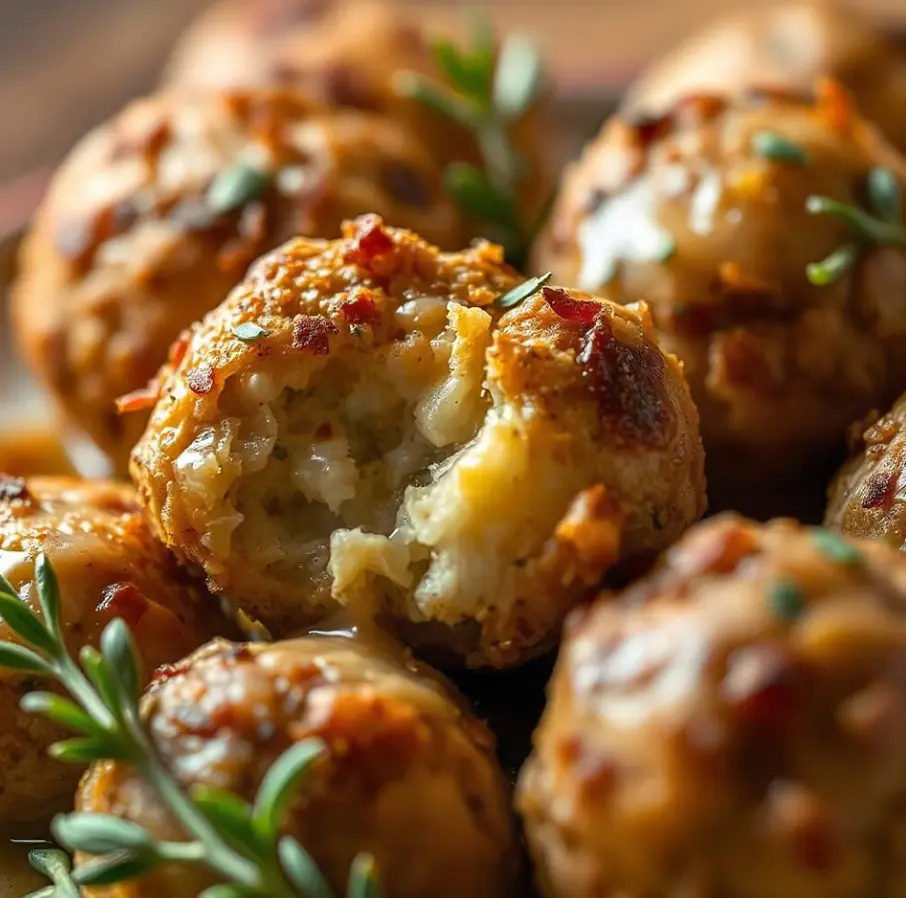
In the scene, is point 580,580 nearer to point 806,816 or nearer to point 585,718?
point 585,718

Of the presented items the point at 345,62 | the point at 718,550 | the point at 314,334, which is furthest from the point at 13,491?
the point at 345,62

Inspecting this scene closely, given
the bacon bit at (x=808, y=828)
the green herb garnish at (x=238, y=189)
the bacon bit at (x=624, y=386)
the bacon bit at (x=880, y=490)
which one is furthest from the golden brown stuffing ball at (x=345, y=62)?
the bacon bit at (x=808, y=828)

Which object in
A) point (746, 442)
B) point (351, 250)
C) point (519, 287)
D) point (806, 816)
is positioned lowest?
point (746, 442)

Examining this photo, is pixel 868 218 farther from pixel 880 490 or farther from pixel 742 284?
pixel 880 490

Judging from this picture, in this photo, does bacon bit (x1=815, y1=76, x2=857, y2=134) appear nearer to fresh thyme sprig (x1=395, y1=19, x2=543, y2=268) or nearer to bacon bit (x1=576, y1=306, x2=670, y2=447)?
fresh thyme sprig (x1=395, y1=19, x2=543, y2=268)

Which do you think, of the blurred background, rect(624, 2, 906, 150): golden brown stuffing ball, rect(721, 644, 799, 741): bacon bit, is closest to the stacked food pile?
rect(721, 644, 799, 741): bacon bit

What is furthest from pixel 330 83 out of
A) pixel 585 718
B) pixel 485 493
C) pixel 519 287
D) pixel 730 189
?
pixel 585 718

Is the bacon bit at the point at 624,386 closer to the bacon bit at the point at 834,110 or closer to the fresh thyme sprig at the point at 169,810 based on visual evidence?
the fresh thyme sprig at the point at 169,810
